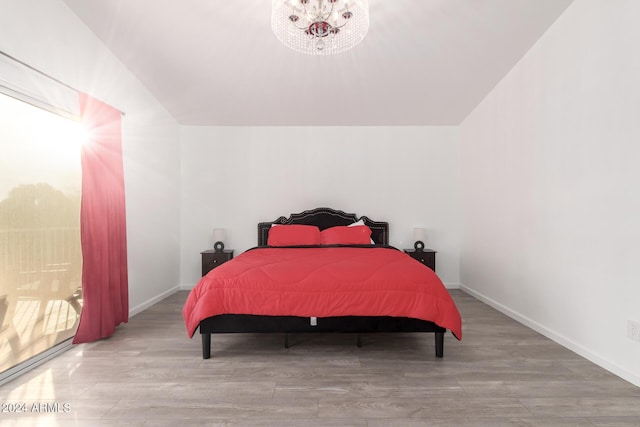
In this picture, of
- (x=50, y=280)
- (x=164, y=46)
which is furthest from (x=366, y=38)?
(x=50, y=280)

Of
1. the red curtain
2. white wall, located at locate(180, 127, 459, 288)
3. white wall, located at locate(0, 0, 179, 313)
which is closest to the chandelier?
white wall, located at locate(0, 0, 179, 313)

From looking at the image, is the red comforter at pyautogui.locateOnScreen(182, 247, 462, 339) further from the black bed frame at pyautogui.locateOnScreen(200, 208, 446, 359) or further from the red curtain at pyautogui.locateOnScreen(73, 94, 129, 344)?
the red curtain at pyautogui.locateOnScreen(73, 94, 129, 344)

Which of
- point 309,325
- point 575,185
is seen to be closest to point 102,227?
point 309,325

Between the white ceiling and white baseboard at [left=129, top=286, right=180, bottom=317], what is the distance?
2.46m

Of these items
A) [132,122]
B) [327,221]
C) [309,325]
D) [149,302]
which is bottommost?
[149,302]

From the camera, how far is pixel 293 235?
414 cm

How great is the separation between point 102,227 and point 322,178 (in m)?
2.88

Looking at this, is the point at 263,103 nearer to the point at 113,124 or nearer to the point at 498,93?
the point at 113,124

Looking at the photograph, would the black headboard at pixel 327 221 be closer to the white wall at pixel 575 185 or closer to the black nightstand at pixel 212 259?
the black nightstand at pixel 212 259

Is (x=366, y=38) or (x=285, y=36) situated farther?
(x=366, y=38)

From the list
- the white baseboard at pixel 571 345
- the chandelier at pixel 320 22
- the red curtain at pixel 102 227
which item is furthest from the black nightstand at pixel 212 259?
the white baseboard at pixel 571 345

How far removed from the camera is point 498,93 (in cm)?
353

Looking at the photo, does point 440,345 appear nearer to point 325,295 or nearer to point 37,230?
point 325,295

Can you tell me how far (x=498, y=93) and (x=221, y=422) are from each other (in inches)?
159
